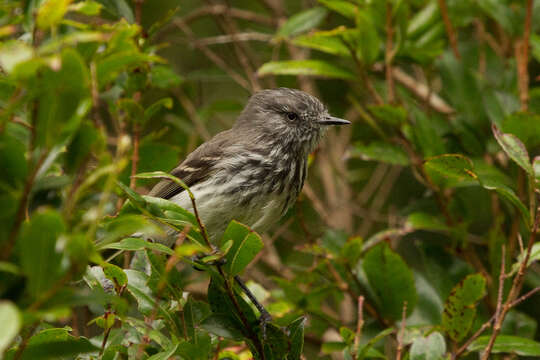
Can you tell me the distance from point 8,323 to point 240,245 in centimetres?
94

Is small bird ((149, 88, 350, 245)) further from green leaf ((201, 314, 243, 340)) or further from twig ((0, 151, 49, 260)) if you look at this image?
twig ((0, 151, 49, 260))

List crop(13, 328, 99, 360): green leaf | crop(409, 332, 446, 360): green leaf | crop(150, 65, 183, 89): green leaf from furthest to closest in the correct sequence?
1. crop(150, 65, 183, 89): green leaf
2. crop(409, 332, 446, 360): green leaf
3. crop(13, 328, 99, 360): green leaf

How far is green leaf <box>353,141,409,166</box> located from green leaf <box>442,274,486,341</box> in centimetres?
104

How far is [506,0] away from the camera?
349 centimetres

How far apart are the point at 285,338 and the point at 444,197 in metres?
1.48

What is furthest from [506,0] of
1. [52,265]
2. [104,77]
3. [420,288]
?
[52,265]

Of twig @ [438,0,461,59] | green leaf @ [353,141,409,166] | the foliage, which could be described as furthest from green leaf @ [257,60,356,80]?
twig @ [438,0,461,59]

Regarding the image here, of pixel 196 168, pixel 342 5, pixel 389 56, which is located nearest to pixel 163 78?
pixel 196 168

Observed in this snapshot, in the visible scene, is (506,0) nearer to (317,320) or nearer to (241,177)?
(241,177)

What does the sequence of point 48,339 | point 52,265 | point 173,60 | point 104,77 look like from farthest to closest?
point 173,60 → point 48,339 → point 104,77 → point 52,265

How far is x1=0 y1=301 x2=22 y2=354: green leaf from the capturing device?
3.05 ft

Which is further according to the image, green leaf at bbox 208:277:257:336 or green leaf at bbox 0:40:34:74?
green leaf at bbox 208:277:257:336

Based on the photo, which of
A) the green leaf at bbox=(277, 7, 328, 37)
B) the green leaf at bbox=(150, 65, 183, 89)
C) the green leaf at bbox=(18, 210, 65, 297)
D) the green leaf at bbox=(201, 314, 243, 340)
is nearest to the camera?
the green leaf at bbox=(18, 210, 65, 297)

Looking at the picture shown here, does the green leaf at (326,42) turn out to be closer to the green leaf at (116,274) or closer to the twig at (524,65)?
the twig at (524,65)
